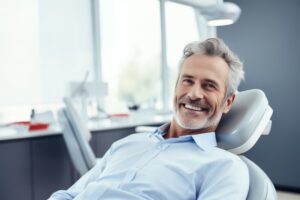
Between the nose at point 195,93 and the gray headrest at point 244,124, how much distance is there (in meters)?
0.16

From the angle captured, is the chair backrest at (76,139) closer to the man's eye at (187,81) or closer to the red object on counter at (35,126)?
the red object on counter at (35,126)

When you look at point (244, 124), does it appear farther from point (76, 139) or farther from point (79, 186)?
point (76, 139)

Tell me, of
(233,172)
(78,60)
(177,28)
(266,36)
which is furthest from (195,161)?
(177,28)

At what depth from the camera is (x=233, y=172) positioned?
4.00ft

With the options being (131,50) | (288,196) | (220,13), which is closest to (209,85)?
(220,13)

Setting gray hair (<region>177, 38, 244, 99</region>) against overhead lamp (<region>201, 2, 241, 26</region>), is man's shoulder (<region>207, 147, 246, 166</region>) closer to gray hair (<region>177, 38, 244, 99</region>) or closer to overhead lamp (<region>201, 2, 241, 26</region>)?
gray hair (<region>177, 38, 244, 99</region>)

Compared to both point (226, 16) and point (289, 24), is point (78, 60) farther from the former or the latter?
point (289, 24)

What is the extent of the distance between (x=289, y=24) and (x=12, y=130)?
2971 mm

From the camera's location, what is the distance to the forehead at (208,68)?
1.43 meters

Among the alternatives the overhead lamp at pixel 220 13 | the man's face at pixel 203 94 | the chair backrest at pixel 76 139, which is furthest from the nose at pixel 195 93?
the overhead lamp at pixel 220 13

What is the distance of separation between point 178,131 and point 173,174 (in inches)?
11.3

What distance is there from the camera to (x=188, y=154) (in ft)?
4.50

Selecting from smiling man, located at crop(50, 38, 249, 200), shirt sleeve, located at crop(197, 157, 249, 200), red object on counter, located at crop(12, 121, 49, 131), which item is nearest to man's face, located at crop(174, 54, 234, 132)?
smiling man, located at crop(50, 38, 249, 200)

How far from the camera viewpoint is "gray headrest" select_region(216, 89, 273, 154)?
136 centimetres
